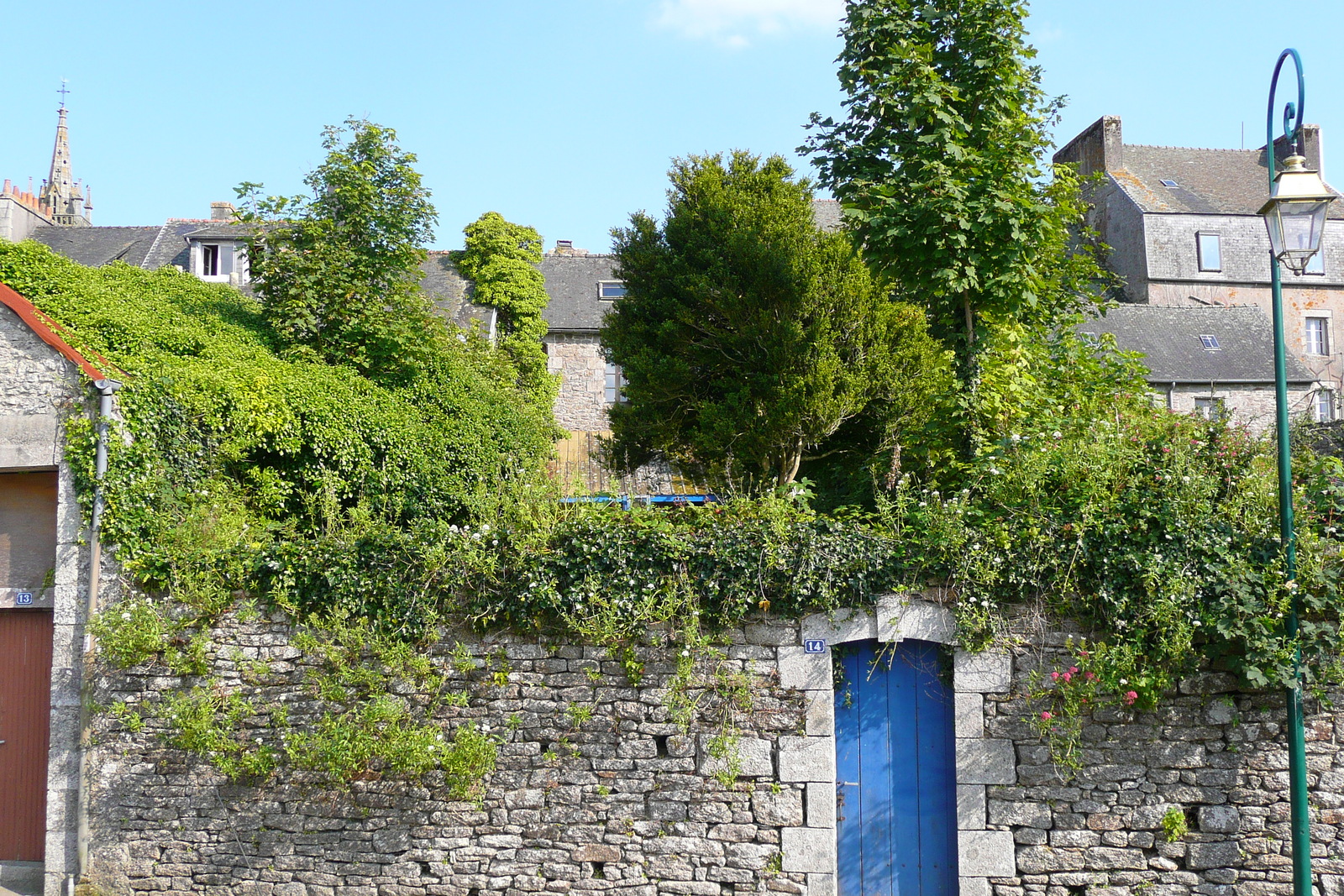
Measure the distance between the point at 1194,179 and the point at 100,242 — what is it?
32471 mm

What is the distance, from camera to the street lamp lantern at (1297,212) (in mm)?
5504

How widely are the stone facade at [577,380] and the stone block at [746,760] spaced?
17.8 meters

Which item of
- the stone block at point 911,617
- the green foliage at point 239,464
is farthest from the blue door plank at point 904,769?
the green foliage at point 239,464

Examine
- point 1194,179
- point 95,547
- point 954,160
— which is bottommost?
point 95,547

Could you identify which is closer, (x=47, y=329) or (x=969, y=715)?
(x=969, y=715)

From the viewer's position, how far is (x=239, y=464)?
8148mm

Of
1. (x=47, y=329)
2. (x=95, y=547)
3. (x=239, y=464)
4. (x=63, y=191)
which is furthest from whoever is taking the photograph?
(x=63, y=191)

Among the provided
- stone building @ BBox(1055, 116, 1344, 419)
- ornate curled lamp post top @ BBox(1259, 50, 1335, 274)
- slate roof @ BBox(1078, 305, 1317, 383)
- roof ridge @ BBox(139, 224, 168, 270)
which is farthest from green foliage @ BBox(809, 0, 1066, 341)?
stone building @ BBox(1055, 116, 1344, 419)

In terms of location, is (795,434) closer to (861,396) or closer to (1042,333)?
(861,396)

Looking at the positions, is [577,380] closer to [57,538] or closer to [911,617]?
[57,538]

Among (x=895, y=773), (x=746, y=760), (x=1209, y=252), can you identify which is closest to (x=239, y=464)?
(x=746, y=760)

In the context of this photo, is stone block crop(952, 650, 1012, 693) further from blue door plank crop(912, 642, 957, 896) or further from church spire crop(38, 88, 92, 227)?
church spire crop(38, 88, 92, 227)

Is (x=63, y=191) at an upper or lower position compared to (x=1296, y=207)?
upper

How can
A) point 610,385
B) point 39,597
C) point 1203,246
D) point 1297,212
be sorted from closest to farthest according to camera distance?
point 1297,212, point 39,597, point 610,385, point 1203,246
